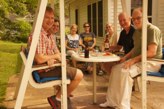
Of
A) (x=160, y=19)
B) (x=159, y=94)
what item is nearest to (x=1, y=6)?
(x=160, y=19)

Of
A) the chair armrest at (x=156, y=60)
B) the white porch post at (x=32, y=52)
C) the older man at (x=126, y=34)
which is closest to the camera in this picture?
the white porch post at (x=32, y=52)

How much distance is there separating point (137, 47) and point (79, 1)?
13.1m

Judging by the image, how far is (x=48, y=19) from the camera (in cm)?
389

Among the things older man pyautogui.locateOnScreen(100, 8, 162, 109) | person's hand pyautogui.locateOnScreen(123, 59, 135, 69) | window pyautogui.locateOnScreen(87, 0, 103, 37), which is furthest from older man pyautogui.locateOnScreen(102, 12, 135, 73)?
window pyautogui.locateOnScreen(87, 0, 103, 37)

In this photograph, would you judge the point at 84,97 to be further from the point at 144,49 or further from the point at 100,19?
the point at 100,19

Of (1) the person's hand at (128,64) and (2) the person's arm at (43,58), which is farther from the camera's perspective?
(1) the person's hand at (128,64)

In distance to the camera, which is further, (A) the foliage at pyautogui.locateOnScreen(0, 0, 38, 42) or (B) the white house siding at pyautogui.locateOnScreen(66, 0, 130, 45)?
(A) the foliage at pyautogui.locateOnScreen(0, 0, 38, 42)

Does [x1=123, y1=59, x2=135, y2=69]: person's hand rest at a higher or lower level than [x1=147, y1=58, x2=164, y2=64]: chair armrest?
lower

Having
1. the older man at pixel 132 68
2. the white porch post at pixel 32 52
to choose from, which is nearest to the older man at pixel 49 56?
the white porch post at pixel 32 52

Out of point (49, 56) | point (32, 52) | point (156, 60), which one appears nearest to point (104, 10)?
point (156, 60)

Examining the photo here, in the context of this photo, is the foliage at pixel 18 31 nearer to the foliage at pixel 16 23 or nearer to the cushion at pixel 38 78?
the foliage at pixel 16 23

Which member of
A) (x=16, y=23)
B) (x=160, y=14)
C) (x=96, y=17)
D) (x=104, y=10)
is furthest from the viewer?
(x=16, y=23)

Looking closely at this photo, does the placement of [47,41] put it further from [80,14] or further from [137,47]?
[80,14]

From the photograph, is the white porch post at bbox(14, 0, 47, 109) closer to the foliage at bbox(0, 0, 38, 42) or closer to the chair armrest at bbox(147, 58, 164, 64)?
the chair armrest at bbox(147, 58, 164, 64)
